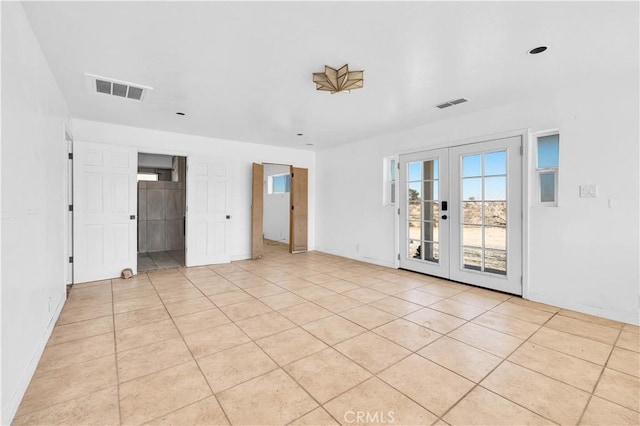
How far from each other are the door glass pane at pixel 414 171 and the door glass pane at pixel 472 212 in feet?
3.21

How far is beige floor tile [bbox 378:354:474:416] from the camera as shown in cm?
182

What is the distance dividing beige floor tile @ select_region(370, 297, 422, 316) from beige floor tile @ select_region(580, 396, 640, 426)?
1.64 m

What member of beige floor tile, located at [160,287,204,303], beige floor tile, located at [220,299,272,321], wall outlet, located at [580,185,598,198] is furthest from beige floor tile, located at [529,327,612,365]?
beige floor tile, located at [160,287,204,303]

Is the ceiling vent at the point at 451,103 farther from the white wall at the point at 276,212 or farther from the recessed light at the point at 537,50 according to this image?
the white wall at the point at 276,212

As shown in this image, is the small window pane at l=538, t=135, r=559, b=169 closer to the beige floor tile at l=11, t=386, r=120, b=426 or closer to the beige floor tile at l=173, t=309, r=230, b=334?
the beige floor tile at l=173, t=309, r=230, b=334

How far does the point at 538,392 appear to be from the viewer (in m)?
1.91

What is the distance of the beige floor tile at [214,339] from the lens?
2.45 m

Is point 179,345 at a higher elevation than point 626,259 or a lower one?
lower

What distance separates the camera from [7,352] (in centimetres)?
166

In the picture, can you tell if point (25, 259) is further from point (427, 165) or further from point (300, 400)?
point (427, 165)

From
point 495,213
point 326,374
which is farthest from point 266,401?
point 495,213

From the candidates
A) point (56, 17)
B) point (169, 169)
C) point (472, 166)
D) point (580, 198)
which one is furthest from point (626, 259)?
point (169, 169)

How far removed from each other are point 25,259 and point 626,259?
5.31 meters

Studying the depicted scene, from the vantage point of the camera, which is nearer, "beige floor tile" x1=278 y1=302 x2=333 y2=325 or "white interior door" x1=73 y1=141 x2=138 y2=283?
"beige floor tile" x1=278 y1=302 x2=333 y2=325
